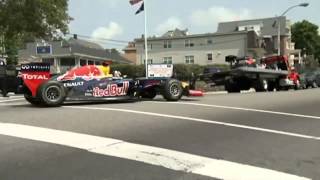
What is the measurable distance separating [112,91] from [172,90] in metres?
2.30

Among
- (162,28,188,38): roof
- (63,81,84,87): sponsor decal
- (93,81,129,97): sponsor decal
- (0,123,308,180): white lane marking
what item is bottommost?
(0,123,308,180): white lane marking

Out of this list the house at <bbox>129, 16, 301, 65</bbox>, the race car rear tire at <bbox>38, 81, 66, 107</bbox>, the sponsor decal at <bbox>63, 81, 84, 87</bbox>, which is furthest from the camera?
the house at <bbox>129, 16, 301, 65</bbox>

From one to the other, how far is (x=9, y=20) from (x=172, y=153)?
5298 centimetres

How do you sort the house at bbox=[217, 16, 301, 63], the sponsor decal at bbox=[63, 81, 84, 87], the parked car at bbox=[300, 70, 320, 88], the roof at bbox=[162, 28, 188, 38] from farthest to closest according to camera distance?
the house at bbox=[217, 16, 301, 63] < the roof at bbox=[162, 28, 188, 38] < the parked car at bbox=[300, 70, 320, 88] < the sponsor decal at bbox=[63, 81, 84, 87]

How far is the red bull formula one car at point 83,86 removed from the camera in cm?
1741

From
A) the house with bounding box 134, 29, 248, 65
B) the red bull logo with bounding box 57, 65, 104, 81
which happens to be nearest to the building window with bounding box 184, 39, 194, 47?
the house with bounding box 134, 29, 248, 65

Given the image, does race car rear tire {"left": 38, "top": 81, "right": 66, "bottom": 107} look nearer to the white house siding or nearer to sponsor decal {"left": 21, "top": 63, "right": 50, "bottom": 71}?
sponsor decal {"left": 21, "top": 63, "right": 50, "bottom": 71}

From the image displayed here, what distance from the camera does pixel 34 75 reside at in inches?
695

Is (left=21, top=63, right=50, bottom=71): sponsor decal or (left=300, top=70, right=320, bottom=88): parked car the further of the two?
(left=300, top=70, right=320, bottom=88): parked car

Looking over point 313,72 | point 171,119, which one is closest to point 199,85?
point 313,72

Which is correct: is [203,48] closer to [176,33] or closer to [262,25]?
[176,33]

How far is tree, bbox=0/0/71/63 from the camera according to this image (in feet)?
200

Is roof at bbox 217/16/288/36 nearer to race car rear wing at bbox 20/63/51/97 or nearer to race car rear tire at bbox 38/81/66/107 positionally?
race car rear wing at bbox 20/63/51/97

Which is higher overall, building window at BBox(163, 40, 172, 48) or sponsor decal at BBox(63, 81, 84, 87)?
building window at BBox(163, 40, 172, 48)
